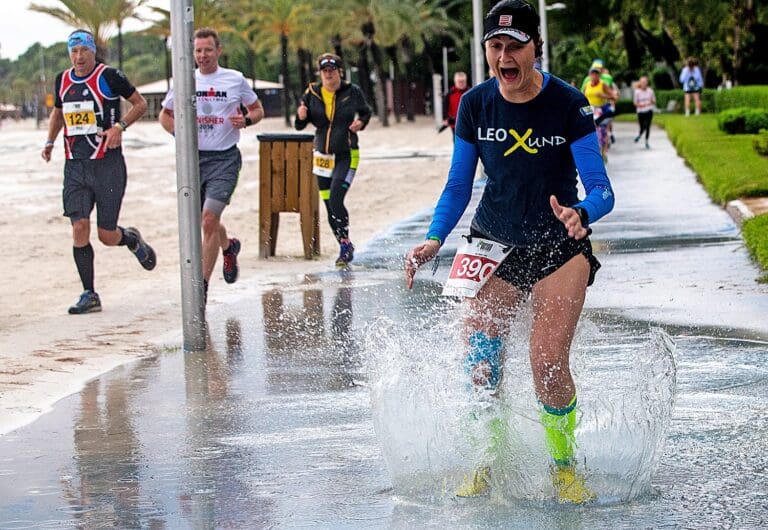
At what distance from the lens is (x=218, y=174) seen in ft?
33.8

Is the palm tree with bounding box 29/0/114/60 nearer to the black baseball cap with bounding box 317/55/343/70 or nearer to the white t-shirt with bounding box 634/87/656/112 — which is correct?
the white t-shirt with bounding box 634/87/656/112

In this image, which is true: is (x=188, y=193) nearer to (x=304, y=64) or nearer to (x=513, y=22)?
(x=513, y=22)

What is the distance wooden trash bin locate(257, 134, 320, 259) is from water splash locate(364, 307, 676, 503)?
821cm

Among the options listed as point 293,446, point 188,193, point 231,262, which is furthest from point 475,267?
point 231,262

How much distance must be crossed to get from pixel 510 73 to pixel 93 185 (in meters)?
6.00

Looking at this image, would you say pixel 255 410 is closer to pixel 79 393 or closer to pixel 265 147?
pixel 79 393

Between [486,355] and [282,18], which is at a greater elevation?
[282,18]

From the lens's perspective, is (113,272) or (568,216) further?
(113,272)

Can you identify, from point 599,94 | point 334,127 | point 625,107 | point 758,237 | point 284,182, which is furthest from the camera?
point 625,107

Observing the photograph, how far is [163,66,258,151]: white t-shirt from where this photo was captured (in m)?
10.4

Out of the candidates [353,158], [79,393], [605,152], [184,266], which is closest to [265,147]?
[353,158]

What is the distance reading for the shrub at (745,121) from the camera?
30.8m

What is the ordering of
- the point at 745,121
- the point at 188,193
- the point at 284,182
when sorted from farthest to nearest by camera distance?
the point at 745,121
the point at 284,182
the point at 188,193

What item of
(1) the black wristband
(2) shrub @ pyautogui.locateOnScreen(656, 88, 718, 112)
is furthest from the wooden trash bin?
(2) shrub @ pyautogui.locateOnScreen(656, 88, 718, 112)
